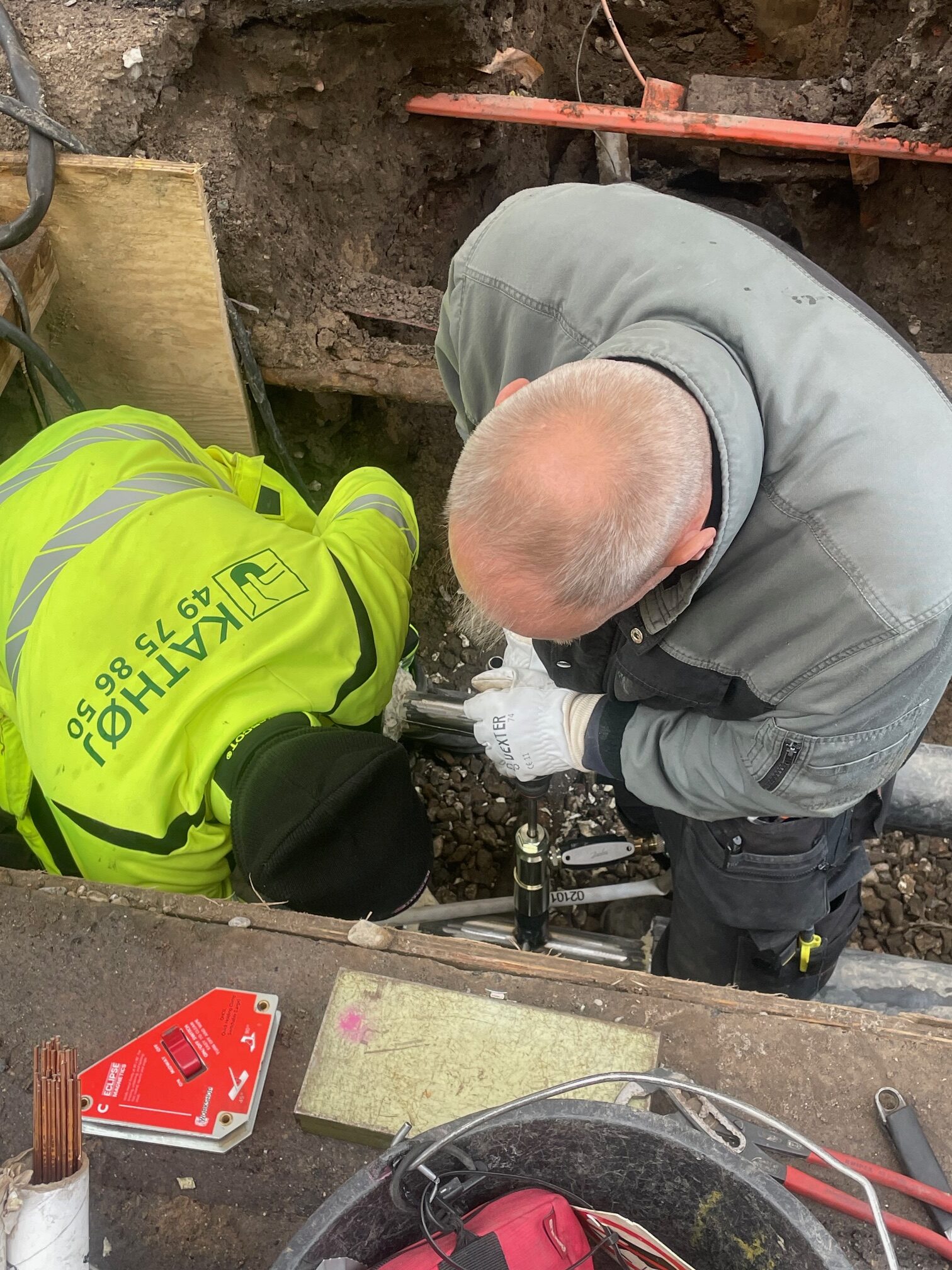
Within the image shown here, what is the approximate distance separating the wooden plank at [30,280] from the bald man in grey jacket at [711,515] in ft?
3.75

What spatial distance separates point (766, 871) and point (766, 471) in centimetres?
104

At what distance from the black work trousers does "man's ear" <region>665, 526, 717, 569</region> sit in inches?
35.6

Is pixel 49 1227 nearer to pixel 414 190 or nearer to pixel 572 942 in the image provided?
pixel 572 942

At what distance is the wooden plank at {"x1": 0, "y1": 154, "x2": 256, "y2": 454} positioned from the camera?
2297 millimetres

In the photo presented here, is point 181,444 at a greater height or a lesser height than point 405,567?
greater

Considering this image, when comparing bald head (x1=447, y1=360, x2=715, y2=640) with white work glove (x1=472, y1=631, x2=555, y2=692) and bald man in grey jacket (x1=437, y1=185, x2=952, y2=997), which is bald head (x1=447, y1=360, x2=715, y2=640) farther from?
white work glove (x1=472, y1=631, x2=555, y2=692)

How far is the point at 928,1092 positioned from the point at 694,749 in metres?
0.73

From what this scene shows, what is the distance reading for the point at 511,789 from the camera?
3016mm

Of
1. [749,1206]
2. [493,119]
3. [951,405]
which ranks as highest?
[493,119]

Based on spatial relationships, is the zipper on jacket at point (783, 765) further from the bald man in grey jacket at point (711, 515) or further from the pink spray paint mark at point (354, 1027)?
the pink spray paint mark at point (354, 1027)

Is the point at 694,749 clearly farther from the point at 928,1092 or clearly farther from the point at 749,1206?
the point at 749,1206

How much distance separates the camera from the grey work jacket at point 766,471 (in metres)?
1.42

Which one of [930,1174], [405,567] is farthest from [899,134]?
[930,1174]

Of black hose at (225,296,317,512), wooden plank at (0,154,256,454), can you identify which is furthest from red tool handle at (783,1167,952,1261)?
wooden plank at (0,154,256,454)
